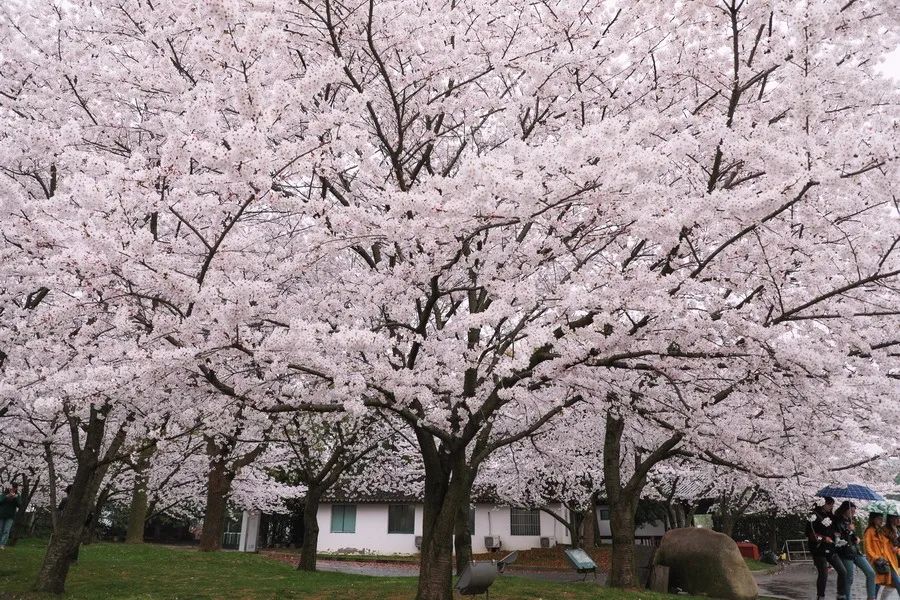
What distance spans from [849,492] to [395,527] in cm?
2341

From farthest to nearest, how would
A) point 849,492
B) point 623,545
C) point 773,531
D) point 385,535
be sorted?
point 385,535 → point 773,531 → point 623,545 → point 849,492

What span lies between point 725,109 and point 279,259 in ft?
19.6

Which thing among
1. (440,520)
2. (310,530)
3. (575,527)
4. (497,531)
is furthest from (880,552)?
(497,531)

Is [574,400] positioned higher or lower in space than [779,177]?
lower

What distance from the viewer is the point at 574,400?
8.95m

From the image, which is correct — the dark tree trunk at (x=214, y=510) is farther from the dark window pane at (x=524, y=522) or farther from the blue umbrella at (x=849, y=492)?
the blue umbrella at (x=849, y=492)

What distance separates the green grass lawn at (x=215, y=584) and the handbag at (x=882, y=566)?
307 centimetres

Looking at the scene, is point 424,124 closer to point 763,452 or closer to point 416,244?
point 416,244

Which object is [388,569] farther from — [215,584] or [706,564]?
[706,564]

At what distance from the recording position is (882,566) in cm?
940

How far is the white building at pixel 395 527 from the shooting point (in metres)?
30.6

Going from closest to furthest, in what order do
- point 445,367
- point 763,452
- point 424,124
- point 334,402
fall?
point 445,367, point 334,402, point 424,124, point 763,452

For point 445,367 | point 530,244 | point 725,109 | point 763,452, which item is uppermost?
point 725,109

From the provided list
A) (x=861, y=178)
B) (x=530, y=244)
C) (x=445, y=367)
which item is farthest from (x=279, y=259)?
(x=861, y=178)
